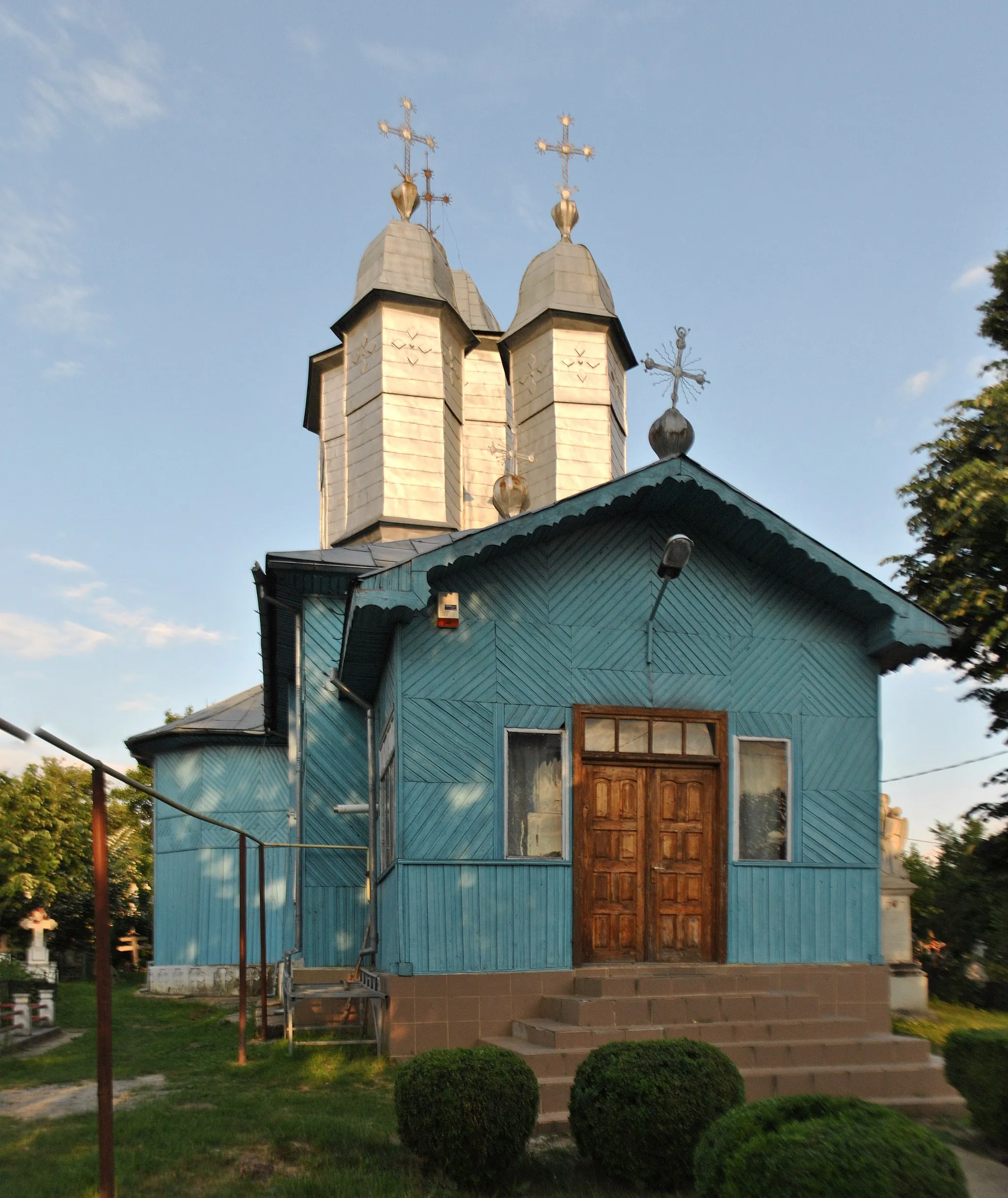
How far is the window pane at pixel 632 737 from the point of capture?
1166 centimetres

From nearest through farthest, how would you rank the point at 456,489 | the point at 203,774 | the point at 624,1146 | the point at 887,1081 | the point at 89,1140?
the point at 624,1146 < the point at 89,1140 < the point at 887,1081 < the point at 203,774 < the point at 456,489

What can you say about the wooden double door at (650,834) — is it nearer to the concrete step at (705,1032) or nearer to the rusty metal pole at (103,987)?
the concrete step at (705,1032)

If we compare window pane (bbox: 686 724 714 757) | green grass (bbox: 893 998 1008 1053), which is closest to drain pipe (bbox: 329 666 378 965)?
window pane (bbox: 686 724 714 757)

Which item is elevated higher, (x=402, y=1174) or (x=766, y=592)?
(x=766, y=592)

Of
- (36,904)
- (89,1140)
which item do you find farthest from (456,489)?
(89,1140)

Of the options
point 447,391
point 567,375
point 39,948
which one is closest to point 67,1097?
point 39,948

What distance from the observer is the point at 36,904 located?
25.8 m

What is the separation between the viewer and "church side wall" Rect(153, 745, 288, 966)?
21.1 metres

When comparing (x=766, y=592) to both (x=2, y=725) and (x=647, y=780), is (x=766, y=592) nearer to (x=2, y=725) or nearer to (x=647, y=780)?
(x=647, y=780)

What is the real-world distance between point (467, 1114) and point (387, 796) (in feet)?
20.6

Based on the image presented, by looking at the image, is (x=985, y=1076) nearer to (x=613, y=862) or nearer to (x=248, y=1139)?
(x=613, y=862)

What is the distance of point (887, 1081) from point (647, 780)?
3.51 m

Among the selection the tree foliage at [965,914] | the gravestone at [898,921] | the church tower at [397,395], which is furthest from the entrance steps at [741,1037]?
the church tower at [397,395]

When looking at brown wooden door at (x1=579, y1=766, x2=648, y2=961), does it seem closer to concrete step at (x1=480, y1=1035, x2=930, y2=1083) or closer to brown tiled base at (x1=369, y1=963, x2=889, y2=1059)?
brown tiled base at (x1=369, y1=963, x2=889, y2=1059)
